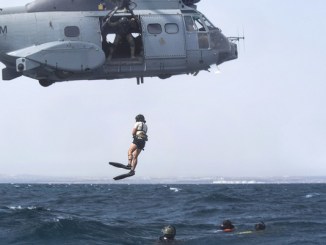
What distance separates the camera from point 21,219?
59375 mm

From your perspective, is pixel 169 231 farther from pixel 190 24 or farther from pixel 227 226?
pixel 190 24

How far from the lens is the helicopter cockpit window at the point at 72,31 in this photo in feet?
64.7

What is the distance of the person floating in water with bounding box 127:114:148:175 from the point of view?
19438mm

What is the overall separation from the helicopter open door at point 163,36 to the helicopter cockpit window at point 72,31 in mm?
2015

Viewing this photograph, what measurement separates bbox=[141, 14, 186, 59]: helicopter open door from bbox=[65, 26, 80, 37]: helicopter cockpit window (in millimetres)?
2015

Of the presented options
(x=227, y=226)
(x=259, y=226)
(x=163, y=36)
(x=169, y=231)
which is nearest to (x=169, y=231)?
(x=169, y=231)

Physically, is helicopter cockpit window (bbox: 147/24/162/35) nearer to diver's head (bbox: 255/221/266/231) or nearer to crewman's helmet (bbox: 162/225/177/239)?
crewman's helmet (bbox: 162/225/177/239)

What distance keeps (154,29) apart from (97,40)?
184 cm

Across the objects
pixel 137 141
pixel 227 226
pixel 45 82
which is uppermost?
pixel 45 82

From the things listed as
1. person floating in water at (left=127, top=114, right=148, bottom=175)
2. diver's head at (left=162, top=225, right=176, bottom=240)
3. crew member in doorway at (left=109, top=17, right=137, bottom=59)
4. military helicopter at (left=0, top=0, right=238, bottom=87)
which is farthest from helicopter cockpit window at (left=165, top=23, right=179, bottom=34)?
diver's head at (left=162, top=225, right=176, bottom=240)

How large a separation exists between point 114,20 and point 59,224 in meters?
35.7

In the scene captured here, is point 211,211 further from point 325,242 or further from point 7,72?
point 7,72

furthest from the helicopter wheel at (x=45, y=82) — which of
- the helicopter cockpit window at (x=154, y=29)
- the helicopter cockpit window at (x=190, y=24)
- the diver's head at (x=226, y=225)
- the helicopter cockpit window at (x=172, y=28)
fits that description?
the diver's head at (x=226, y=225)

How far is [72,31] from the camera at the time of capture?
64.8 feet
